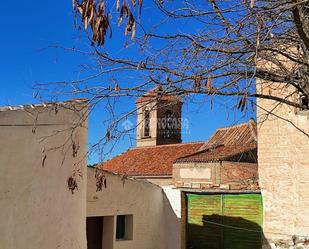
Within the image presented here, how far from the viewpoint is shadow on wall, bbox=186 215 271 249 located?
14.6 metres

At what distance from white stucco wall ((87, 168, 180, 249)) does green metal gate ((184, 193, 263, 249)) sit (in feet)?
2.68

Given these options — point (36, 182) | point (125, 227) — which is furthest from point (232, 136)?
point (36, 182)

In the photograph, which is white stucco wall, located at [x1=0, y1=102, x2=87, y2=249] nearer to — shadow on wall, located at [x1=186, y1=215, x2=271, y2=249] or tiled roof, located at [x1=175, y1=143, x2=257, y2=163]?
shadow on wall, located at [x1=186, y1=215, x2=271, y2=249]

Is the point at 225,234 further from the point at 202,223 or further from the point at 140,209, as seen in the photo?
the point at 140,209

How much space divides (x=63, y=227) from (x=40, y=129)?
1825 millimetres

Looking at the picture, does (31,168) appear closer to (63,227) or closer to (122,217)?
(63,227)

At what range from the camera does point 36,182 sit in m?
7.75

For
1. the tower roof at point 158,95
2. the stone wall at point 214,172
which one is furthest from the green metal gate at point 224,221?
the tower roof at point 158,95

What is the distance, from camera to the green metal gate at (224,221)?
14695mm

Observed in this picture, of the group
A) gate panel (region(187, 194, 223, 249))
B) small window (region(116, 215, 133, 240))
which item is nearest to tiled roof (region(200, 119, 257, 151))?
gate panel (region(187, 194, 223, 249))

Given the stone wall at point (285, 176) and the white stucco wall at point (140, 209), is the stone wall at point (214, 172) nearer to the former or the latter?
the white stucco wall at point (140, 209)

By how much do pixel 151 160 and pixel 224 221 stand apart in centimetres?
1451

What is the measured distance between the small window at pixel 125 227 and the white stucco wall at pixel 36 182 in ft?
18.0

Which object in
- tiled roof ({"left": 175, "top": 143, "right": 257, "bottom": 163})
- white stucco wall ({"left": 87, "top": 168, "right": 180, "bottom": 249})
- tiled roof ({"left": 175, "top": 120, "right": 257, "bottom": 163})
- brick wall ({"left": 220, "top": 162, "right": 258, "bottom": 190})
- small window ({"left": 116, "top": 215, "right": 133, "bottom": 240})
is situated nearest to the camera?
white stucco wall ({"left": 87, "top": 168, "right": 180, "bottom": 249})
